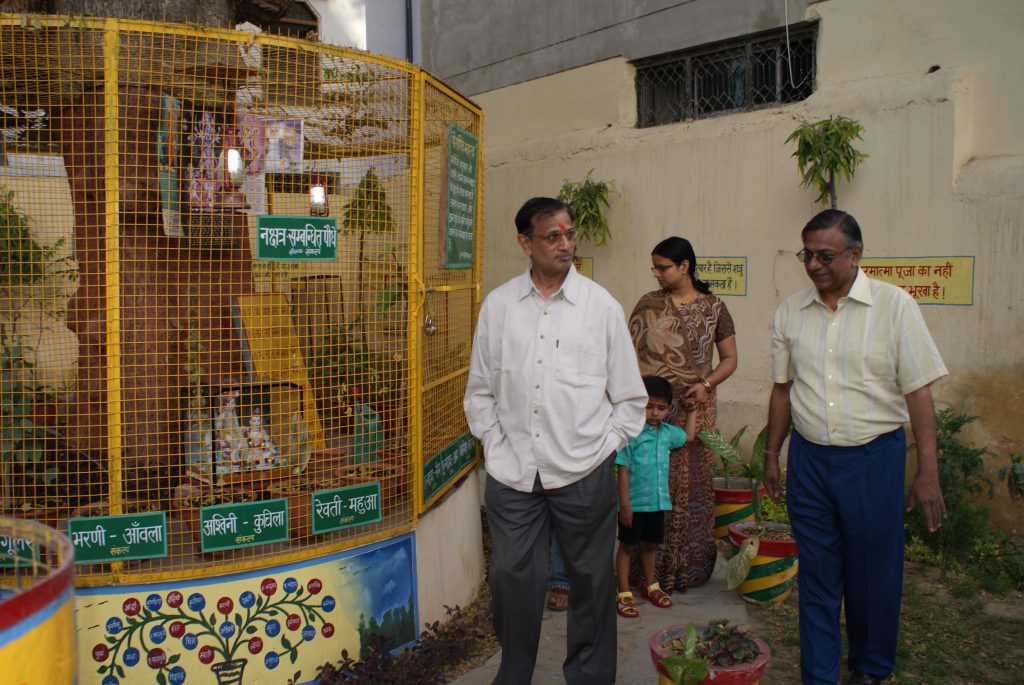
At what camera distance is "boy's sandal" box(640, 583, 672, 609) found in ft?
14.7

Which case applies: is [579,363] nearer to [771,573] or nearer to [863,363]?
[863,363]

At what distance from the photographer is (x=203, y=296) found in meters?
3.55

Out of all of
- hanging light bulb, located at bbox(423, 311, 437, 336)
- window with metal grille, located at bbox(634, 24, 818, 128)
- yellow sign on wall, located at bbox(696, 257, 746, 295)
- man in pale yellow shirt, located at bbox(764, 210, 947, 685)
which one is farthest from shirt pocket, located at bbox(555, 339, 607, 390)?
window with metal grille, located at bbox(634, 24, 818, 128)

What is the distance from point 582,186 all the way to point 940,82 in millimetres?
3260

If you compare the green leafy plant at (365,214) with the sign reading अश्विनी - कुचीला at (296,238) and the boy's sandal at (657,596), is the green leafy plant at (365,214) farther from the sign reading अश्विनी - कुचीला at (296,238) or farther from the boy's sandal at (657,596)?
the boy's sandal at (657,596)

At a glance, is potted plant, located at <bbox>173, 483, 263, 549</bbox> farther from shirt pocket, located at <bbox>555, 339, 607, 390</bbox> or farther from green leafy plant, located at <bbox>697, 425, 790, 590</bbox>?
green leafy plant, located at <bbox>697, 425, 790, 590</bbox>

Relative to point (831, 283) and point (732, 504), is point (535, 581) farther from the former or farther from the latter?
point (732, 504)

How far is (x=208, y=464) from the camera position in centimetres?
354

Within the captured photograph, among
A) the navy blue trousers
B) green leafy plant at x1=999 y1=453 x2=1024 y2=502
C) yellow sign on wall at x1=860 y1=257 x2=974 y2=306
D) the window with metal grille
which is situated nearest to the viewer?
the navy blue trousers

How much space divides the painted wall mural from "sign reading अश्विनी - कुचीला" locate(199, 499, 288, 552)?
0.13 meters

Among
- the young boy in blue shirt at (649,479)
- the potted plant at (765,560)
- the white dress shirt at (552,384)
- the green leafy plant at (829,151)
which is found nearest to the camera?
the white dress shirt at (552,384)

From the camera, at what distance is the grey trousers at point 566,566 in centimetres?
328

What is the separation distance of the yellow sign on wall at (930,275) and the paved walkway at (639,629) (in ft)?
7.66

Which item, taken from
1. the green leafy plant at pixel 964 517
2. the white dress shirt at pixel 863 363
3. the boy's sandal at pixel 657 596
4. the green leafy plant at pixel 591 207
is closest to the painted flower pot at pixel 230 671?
the boy's sandal at pixel 657 596
